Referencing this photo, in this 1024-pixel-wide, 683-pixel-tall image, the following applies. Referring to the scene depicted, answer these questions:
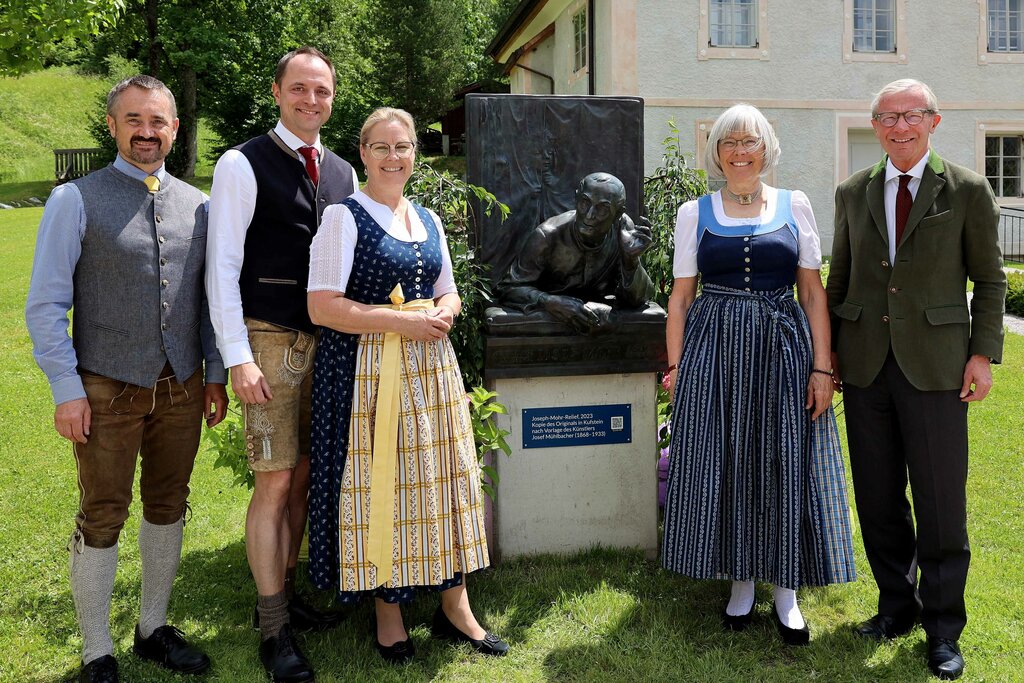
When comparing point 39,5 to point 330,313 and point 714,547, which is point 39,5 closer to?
point 330,313

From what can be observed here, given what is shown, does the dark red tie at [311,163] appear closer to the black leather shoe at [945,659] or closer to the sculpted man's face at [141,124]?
the sculpted man's face at [141,124]

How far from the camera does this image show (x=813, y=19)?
1502 cm

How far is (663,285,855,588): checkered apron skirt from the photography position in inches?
129

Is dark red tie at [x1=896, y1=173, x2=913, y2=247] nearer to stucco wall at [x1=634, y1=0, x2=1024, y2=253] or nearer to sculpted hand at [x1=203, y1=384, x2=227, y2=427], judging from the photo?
sculpted hand at [x1=203, y1=384, x2=227, y2=427]

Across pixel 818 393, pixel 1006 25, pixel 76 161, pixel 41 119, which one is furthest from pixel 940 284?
pixel 41 119

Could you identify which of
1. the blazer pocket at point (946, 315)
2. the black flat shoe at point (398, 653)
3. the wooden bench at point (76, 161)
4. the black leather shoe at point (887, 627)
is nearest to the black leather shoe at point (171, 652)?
the black flat shoe at point (398, 653)

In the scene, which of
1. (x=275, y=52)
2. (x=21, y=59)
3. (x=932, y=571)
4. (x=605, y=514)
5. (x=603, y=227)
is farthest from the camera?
(x=275, y=52)

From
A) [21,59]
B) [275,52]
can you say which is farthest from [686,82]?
[275,52]

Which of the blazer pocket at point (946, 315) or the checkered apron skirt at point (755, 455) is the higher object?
the blazer pocket at point (946, 315)

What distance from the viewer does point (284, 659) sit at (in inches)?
124

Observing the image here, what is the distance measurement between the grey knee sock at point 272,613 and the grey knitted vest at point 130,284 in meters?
0.85

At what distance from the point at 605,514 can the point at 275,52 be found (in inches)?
1004

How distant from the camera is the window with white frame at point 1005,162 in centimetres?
1616

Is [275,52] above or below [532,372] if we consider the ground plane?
above
